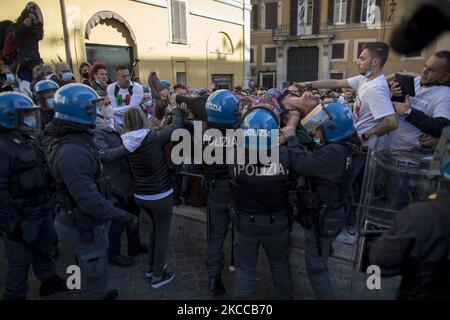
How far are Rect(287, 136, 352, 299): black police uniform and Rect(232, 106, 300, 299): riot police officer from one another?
0.14 meters

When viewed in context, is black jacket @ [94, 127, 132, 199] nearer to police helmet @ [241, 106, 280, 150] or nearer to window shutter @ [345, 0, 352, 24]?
police helmet @ [241, 106, 280, 150]

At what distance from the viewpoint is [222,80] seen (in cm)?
1638

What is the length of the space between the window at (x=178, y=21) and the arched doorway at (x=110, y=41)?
234 centimetres

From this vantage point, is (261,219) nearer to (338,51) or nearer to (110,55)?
(110,55)

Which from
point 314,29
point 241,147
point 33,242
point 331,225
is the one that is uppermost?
point 314,29

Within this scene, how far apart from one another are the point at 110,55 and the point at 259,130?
9092 millimetres

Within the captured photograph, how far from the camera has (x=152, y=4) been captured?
1141 cm

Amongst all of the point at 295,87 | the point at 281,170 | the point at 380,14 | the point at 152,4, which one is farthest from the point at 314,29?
the point at 281,170

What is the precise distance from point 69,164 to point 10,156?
0.66m

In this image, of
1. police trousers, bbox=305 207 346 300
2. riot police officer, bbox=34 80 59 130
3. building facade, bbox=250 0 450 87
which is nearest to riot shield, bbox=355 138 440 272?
police trousers, bbox=305 207 346 300

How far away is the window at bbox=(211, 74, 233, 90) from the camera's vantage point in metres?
15.7

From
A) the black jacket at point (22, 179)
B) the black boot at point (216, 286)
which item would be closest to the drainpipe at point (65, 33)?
the black jacket at point (22, 179)

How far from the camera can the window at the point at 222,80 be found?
1572cm
